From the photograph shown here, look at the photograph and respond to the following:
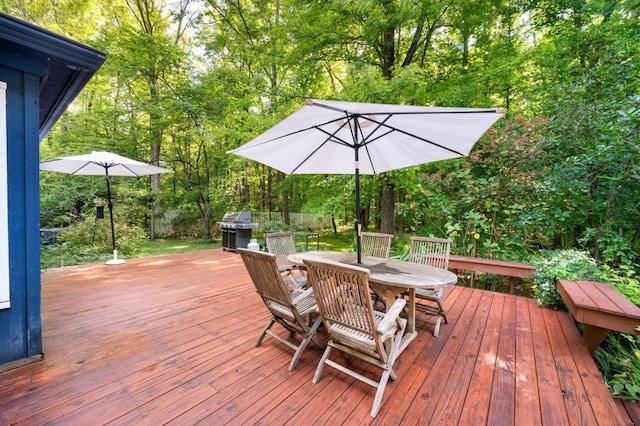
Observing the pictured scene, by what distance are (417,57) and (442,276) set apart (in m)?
7.40

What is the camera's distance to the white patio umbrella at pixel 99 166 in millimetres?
4938

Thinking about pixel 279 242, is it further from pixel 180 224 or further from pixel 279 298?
pixel 180 224

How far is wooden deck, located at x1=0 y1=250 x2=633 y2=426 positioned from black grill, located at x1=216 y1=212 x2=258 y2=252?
3324mm

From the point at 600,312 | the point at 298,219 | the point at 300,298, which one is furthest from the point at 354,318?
the point at 298,219

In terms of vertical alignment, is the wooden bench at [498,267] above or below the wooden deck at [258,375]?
above

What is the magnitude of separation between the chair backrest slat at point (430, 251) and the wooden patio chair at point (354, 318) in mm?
1471

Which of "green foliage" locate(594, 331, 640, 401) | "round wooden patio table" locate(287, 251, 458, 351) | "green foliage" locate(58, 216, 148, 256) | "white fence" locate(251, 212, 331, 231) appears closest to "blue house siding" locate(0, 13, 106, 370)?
"round wooden patio table" locate(287, 251, 458, 351)

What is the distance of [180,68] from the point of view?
32.1 feet

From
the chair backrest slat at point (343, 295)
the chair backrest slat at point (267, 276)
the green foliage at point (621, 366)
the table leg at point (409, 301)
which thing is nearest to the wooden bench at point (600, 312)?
the green foliage at point (621, 366)

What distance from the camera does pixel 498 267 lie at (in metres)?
4.16

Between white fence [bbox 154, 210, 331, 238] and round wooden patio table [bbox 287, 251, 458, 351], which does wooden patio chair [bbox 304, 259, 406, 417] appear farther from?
white fence [bbox 154, 210, 331, 238]

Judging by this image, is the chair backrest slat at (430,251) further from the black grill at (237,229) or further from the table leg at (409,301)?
the black grill at (237,229)

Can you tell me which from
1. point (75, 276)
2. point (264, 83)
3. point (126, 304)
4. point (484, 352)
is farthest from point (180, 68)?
point (484, 352)

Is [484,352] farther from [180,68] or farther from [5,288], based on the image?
[180,68]
